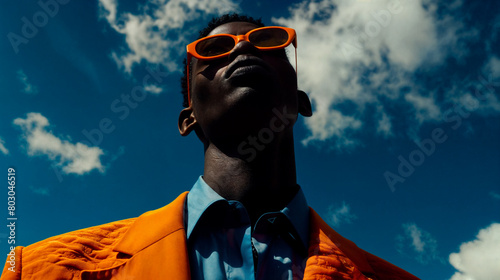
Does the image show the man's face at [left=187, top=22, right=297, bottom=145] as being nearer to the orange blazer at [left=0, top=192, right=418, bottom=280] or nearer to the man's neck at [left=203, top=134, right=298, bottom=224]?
the man's neck at [left=203, top=134, right=298, bottom=224]

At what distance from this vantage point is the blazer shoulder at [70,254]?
8.89 feet

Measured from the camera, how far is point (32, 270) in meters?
2.69

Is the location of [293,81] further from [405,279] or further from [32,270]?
[32,270]

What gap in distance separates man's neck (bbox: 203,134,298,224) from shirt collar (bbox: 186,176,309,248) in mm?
137

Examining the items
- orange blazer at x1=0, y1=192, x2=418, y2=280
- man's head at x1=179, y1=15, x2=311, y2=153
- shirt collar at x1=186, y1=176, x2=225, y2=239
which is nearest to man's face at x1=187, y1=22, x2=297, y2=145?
man's head at x1=179, y1=15, x2=311, y2=153

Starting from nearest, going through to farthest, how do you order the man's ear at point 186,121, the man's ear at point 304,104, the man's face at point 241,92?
the man's face at point 241,92
the man's ear at point 186,121
the man's ear at point 304,104

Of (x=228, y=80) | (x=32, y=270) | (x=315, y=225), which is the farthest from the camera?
(x=228, y=80)

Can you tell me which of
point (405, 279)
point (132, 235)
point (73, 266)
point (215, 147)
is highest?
point (215, 147)

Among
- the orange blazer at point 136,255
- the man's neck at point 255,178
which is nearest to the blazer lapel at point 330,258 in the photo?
the orange blazer at point 136,255

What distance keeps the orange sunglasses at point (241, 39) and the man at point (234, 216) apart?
1cm

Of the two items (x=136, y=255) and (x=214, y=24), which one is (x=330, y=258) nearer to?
(x=136, y=255)

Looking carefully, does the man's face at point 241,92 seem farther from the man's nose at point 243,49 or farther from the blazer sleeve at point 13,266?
the blazer sleeve at point 13,266

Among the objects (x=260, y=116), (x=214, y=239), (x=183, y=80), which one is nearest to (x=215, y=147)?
(x=260, y=116)

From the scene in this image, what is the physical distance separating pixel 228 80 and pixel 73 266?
2145 millimetres
